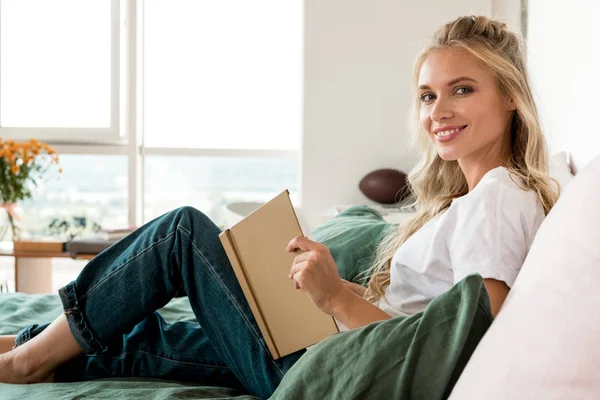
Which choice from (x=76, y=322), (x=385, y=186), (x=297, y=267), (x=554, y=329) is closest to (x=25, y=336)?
(x=76, y=322)

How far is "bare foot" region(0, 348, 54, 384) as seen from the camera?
5.06ft

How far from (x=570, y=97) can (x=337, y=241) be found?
0.77 m

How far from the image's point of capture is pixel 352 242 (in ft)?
6.66

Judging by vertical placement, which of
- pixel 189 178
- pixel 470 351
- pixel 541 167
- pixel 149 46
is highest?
pixel 149 46

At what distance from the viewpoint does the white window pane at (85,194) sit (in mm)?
4652

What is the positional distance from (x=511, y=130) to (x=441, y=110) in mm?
163

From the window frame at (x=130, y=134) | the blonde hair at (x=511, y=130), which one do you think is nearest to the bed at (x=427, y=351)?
the blonde hair at (x=511, y=130)

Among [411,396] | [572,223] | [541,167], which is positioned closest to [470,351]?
[411,396]

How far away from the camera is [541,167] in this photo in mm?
1441

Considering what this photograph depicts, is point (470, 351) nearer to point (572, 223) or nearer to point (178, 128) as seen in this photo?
point (572, 223)

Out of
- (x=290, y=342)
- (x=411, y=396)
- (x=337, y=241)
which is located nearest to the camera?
(x=411, y=396)

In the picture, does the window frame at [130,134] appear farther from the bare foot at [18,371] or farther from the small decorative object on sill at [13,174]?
the bare foot at [18,371]

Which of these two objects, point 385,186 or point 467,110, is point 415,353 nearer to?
point 467,110

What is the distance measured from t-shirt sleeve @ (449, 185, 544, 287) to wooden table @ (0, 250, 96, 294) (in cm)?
286
